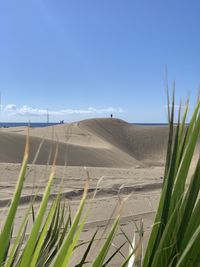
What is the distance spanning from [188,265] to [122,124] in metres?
43.8


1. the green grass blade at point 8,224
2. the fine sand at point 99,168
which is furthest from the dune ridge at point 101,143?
the green grass blade at point 8,224

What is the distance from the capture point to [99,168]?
16.2 meters

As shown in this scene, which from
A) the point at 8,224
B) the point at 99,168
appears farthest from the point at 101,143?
the point at 8,224

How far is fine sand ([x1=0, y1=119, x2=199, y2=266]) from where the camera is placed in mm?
5645

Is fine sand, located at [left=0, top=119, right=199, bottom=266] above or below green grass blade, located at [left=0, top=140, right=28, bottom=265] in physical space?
below

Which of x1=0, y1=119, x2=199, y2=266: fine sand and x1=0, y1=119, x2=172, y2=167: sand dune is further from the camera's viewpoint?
x1=0, y1=119, x2=172, y2=167: sand dune

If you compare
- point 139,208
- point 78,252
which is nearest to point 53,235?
point 78,252

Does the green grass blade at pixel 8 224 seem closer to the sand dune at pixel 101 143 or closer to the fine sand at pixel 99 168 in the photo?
the fine sand at pixel 99 168

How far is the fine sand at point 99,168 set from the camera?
5645 millimetres

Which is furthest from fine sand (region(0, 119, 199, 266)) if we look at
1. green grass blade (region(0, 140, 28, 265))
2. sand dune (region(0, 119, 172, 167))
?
green grass blade (region(0, 140, 28, 265))

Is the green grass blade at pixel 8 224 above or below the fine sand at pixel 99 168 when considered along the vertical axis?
above

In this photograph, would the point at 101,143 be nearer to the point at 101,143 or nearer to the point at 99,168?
the point at 101,143

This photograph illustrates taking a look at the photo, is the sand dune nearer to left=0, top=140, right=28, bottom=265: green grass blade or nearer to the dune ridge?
the dune ridge

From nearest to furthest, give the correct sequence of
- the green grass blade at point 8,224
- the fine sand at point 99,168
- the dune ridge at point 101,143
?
the green grass blade at point 8,224 → the fine sand at point 99,168 → the dune ridge at point 101,143
